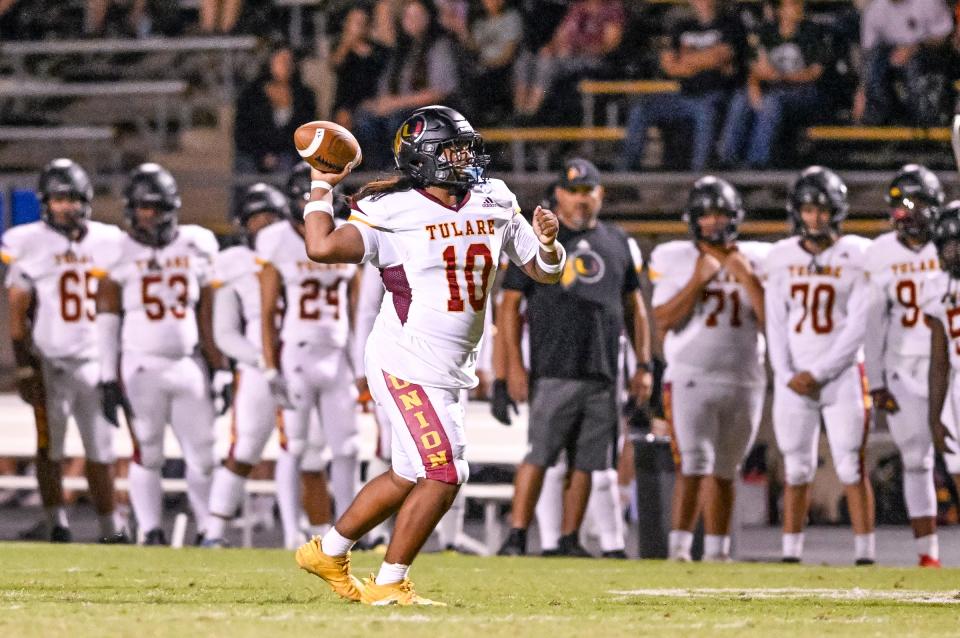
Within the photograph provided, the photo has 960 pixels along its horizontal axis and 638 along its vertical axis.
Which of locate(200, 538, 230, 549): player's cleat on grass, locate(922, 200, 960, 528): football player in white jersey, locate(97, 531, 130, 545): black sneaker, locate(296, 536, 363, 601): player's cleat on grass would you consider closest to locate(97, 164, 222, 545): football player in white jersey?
locate(200, 538, 230, 549): player's cleat on grass

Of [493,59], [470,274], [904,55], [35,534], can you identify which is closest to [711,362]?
[470,274]

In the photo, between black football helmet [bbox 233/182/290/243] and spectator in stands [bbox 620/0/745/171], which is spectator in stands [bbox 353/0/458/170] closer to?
spectator in stands [bbox 620/0/745/171]

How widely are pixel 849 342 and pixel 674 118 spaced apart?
4.74 m

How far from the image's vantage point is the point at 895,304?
9.56m

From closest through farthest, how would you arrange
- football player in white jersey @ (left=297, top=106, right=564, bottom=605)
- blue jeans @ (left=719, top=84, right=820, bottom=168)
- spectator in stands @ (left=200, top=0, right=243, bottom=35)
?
football player in white jersey @ (left=297, top=106, right=564, bottom=605) → blue jeans @ (left=719, top=84, right=820, bottom=168) → spectator in stands @ (left=200, top=0, right=243, bottom=35)

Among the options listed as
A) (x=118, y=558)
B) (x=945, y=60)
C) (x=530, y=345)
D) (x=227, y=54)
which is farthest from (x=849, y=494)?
(x=227, y=54)

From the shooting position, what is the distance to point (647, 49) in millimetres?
14695

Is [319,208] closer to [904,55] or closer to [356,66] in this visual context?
[904,55]

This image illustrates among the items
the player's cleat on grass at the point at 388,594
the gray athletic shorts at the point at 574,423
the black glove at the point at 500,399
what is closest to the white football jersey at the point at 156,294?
the black glove at the point at 500,399

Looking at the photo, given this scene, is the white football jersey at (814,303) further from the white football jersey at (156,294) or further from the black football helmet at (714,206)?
the white football jersey at (156,294)

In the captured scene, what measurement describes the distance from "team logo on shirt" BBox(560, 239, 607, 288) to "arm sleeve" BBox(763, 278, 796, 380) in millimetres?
927

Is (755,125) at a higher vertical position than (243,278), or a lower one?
higher

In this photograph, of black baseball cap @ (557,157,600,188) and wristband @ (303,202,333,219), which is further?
black baseball cap @ (557,157,600,188)

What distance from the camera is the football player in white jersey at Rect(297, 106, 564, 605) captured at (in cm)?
575
